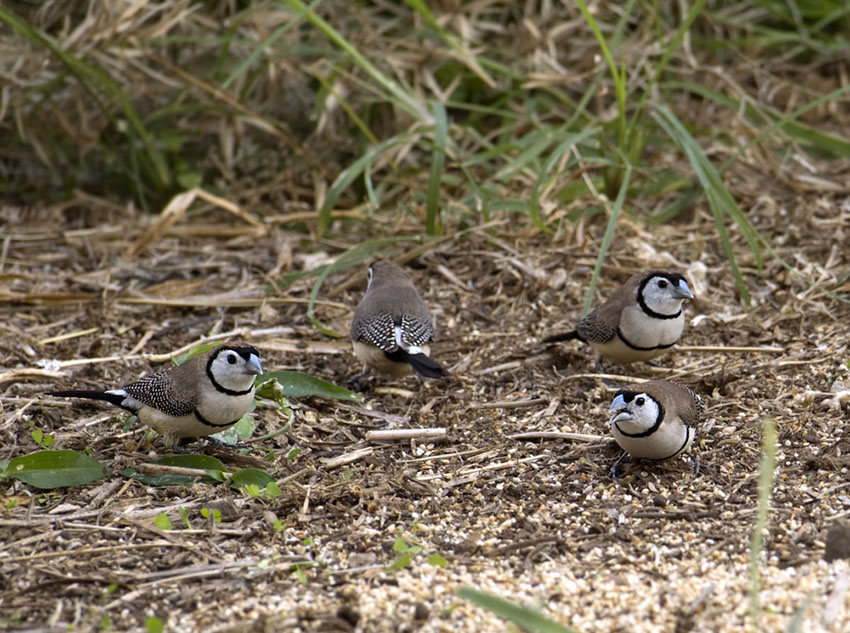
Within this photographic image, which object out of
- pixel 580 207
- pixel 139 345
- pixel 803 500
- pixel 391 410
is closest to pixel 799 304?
pixel 580 207

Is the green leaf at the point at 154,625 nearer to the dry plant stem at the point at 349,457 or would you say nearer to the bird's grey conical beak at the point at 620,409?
the dry plant stem at the point at 349,457

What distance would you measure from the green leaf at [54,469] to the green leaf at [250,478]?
54 centimetres

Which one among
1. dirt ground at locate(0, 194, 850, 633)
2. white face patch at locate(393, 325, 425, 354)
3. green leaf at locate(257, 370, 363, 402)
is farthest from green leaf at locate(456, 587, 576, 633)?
white face patch at locate(393, 325, 425, 354)

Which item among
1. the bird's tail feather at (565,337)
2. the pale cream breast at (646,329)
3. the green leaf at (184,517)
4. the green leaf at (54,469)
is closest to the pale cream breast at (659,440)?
the pale cream breast at (646,329)

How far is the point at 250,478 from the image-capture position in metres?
4.05

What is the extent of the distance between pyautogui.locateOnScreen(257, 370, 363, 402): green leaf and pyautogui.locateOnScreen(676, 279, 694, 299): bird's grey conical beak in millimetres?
1677

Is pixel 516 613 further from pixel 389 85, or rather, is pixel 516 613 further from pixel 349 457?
pixel 389 85

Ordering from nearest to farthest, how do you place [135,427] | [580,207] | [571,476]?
[571,476] < [135,427] < [580,207]

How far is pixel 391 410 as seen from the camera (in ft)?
16.4

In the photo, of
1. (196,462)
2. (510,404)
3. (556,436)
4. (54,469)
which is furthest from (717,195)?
(54,469)

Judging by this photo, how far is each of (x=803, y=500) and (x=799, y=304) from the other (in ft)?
6.48

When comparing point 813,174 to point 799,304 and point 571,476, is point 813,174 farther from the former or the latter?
point 571,476

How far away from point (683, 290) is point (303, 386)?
Answer: 6.27 ft

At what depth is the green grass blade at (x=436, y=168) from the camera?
5941 mm
